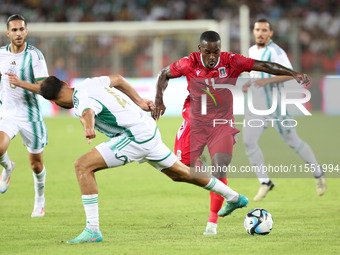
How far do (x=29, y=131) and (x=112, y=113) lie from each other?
2.46 meters

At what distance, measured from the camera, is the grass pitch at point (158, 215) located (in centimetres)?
673

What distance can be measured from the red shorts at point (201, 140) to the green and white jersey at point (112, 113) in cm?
96

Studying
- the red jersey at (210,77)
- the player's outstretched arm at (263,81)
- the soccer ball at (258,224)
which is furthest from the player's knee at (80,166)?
the player's outstretched arm at (263,81)

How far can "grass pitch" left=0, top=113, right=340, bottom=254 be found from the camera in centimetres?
673

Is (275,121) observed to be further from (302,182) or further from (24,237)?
(24,237)

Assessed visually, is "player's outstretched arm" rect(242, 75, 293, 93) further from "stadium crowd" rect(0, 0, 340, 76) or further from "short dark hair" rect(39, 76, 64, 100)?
"stadium crowd" rect(0, 0, 340, 76)

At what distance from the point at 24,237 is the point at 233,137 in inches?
100

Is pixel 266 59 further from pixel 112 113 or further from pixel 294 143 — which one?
pixel 112 113

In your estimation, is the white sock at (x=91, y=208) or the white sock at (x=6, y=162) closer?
the white sock at (x=91, y=208)

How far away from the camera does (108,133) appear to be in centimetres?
713

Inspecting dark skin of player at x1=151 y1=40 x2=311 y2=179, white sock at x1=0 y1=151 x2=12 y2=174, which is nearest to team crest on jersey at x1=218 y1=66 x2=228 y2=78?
dark skin of player at x1=151 y1=40 x2=311 y2=179

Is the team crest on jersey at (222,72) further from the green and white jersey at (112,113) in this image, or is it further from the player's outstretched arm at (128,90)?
the green and white jersey at (112,113)

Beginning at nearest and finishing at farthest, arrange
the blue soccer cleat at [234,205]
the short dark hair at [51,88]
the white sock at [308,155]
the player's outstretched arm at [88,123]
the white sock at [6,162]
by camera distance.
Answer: the player's outstretched arm at [88,123]
the short dark hair at [51,88]
the blue soccer cleat at [234,205]
the white sock at [6,162]
the white sock at [308,155]

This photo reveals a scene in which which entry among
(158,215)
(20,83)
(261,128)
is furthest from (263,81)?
(20,83)
